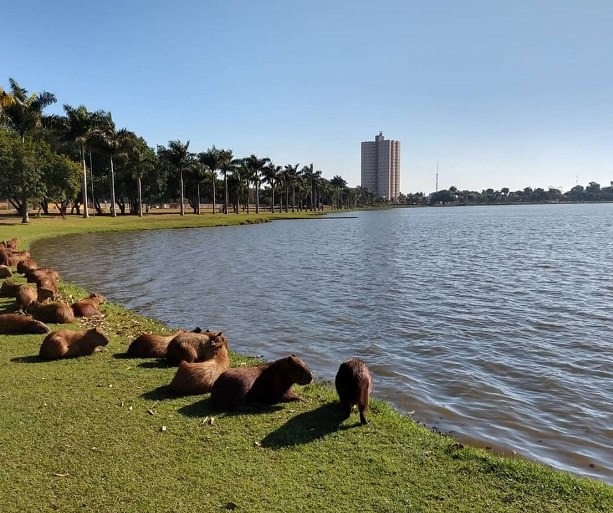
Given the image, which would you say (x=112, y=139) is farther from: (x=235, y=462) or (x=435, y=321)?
(x=235, y=462)

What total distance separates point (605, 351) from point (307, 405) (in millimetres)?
8090

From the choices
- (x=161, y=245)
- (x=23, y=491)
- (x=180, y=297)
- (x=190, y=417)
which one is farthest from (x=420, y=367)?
(x=161, y=245)

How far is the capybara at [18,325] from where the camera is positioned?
10320mm

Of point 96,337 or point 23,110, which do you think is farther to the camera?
point 23,110

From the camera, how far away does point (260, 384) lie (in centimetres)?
709

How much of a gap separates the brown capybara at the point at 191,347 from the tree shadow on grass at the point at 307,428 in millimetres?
2459

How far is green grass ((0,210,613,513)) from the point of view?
4664mm

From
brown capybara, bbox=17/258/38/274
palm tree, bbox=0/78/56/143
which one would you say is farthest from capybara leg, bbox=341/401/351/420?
palm tree, bbox=0/78/56/143

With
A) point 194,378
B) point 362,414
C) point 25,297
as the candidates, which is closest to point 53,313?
point 25,297

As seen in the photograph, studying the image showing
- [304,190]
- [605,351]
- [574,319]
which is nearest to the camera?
[605,351]

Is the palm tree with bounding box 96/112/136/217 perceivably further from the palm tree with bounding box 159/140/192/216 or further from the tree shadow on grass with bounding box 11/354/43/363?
the tree shadow on grass with bounding box 11/354/43/363

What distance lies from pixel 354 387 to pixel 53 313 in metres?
7.74

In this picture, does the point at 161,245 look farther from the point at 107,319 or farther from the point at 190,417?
the point at 190,417

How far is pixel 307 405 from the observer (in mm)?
7082
